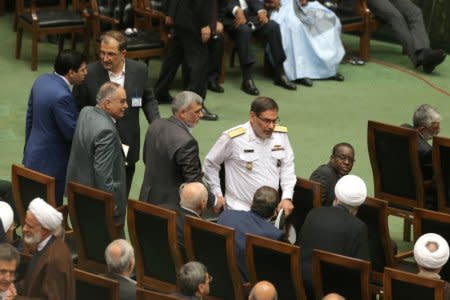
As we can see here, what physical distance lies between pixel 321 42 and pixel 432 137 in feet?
12.6

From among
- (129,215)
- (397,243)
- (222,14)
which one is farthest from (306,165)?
(129,215)

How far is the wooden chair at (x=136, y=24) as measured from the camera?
10.6 meters

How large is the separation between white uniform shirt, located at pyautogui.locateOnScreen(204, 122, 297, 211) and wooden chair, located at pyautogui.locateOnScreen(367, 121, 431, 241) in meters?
0.77

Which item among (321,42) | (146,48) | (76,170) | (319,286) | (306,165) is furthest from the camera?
(321,42)

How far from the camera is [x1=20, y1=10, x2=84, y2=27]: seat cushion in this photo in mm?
11102

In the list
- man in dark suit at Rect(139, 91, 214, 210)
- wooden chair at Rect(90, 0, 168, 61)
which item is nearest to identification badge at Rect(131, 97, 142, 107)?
man in dark suit at Rect(139, 91, 214, 210)

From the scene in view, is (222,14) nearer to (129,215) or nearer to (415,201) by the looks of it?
(415,201)

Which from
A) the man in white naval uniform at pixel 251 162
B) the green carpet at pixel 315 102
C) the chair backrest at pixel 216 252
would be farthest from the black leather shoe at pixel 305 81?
the chair backrest at pixel 216 252

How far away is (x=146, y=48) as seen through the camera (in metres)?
10.6

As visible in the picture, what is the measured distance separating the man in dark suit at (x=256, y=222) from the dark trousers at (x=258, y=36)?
14.3 feet

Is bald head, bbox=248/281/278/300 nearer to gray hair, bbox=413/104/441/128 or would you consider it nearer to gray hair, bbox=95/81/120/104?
gray hair, bbox=95/81/120/104

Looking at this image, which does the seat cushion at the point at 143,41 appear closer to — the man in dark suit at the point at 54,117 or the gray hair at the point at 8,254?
the man in dark suit at the point at 54,117

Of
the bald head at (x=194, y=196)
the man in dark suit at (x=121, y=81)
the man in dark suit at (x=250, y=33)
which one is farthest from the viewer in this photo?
the man in dark suit at (x=250, y=33)

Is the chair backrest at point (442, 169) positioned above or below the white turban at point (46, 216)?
below
